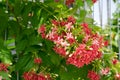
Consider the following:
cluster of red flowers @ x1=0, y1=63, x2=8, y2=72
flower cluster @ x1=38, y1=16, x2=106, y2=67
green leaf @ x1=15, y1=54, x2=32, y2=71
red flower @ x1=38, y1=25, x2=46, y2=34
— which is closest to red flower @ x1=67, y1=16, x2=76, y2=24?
flower cluster @ x1=38, y1=16, x2=106, y2=67

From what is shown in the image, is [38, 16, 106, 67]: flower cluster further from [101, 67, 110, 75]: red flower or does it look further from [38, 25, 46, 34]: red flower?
[101, 67, 110, 75]: red flower

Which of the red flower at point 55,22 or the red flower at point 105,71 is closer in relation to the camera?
the red flower at point 55,22

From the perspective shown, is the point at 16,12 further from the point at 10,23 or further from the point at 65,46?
the point at 65,46

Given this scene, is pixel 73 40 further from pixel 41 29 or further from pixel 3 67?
pixel 3 67

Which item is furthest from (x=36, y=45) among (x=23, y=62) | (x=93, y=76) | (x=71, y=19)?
(x=93, y=76)

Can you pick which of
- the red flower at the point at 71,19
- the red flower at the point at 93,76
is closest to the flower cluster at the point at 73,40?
the red flower at the point at 71,19

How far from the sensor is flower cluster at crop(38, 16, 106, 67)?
1.43 meters

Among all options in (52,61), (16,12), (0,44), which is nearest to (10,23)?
(16,12)

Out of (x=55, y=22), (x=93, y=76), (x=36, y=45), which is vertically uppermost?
(x=55, y=22)

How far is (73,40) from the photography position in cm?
148

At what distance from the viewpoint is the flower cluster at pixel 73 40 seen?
1.43 meters

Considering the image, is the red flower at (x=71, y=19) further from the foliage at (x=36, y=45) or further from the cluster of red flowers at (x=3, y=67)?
the cluster of red flowers at (x=3, y=67)

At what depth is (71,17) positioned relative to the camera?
62.6 inches

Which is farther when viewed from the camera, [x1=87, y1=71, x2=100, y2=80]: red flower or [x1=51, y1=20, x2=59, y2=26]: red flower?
[x1=87, y1=71, x2=100, y2=80]: red flower
